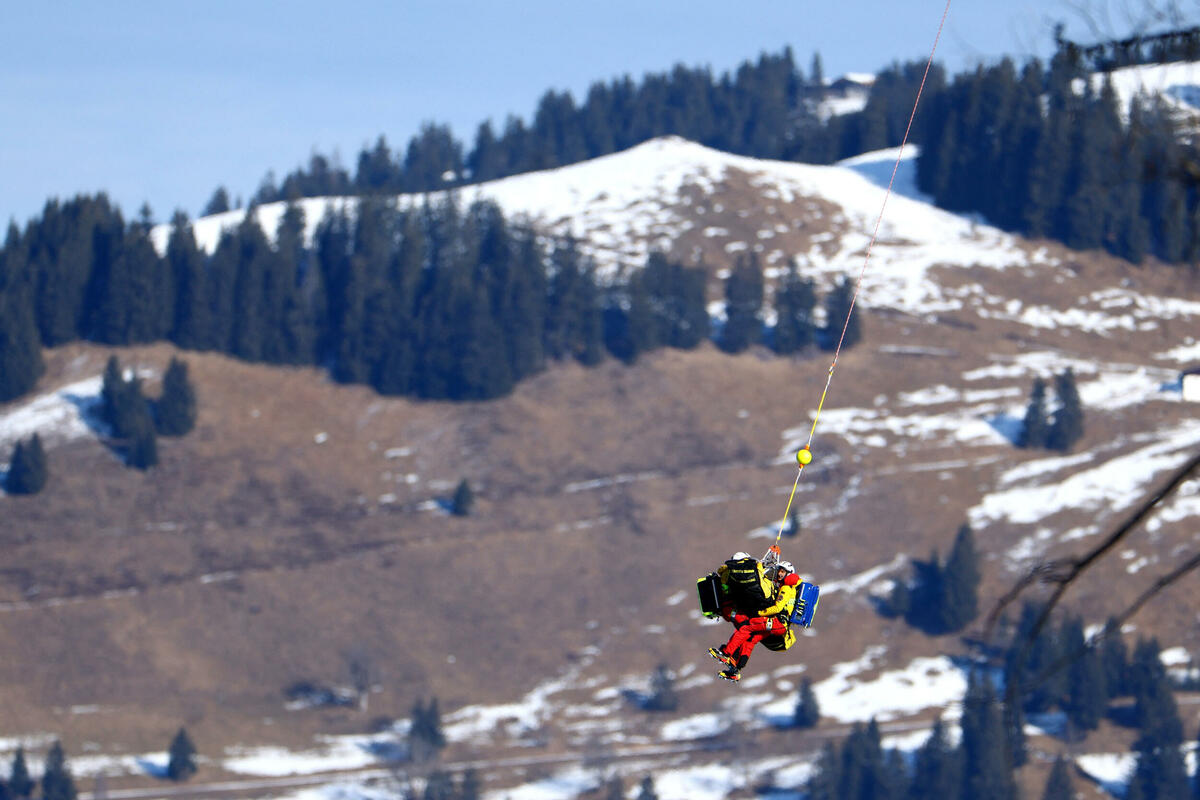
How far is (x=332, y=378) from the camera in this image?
122 m

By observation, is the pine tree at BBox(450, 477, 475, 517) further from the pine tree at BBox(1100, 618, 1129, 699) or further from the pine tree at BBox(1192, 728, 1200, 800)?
the pine tree at BBox(1192, 728, 1200, 800)

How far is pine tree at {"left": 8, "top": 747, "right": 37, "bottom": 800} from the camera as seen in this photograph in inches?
2960

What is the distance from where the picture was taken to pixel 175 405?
11169 centimetres

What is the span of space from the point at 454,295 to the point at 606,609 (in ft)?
138

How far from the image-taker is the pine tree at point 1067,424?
343 ft

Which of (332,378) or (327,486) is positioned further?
(332,378)

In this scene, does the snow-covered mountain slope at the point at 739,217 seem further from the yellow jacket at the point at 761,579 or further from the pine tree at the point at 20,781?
the yellow jacket at the point at 761,579

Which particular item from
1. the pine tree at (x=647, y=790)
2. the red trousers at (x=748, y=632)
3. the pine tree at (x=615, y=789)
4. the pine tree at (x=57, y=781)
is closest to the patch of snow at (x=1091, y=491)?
the pine tree at (x=615, y=789)

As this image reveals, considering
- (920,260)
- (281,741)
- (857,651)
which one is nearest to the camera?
(281,741)

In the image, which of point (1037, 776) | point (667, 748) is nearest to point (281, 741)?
point (667, 748)

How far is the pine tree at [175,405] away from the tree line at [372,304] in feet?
33.5

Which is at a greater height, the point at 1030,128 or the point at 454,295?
the point at 1030,128

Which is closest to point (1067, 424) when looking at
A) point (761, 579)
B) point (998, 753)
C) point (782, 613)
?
point (998, 753)

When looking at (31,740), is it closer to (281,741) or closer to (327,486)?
(281,741)
